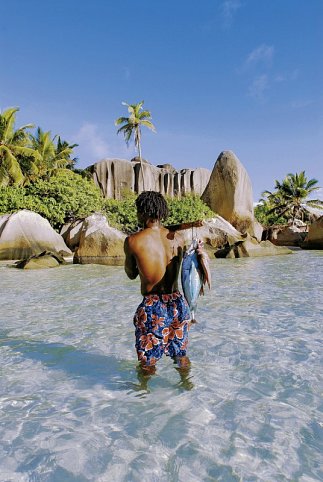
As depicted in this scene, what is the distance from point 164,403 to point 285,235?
3084cm

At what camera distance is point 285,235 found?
32.0 m

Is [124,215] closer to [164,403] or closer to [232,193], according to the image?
[232,193]

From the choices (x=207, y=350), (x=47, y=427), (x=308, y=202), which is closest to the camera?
(x=47, y=427)

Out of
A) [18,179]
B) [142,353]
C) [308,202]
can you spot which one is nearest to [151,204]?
[142,353]

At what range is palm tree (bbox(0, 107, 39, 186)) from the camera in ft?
81.4

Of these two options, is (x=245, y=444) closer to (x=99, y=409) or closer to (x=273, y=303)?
(x=99, y=409)

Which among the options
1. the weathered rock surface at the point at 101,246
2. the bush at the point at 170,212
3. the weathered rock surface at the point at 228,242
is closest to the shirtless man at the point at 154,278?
the weathered rock surface at the point at 228,242

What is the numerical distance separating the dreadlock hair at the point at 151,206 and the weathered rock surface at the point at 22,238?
50.9 feet

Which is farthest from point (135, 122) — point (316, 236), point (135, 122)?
point (316, 236)

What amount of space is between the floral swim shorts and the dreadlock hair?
60 cm

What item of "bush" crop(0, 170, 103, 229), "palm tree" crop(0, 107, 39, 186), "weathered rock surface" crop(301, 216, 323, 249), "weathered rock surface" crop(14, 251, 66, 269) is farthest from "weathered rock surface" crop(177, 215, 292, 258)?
"palm tree" crop(0, 107, 39, 186)

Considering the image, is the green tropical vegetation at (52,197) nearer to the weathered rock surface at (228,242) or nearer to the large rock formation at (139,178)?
the weathered rock surface at (228,242)

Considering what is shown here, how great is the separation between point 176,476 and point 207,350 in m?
2.05

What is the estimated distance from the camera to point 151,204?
2879 millimetres
